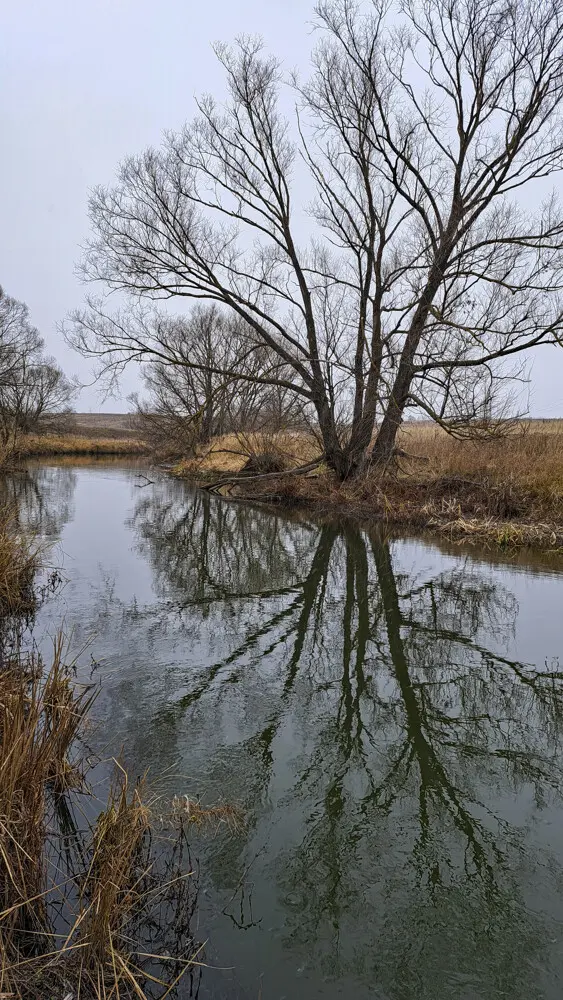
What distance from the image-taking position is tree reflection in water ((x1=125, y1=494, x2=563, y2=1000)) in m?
2.70

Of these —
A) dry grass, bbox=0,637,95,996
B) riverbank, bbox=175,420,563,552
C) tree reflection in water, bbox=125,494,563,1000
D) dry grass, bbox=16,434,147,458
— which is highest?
dry grass, bbox=16,434,147,458

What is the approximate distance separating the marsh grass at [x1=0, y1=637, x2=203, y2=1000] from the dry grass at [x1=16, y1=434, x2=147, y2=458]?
35.5 metres

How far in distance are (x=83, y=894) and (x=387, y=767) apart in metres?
2.27

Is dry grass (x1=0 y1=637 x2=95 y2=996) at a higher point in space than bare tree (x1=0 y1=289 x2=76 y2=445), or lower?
lower

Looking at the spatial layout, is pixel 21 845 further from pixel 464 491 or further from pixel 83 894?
pixel 464 491

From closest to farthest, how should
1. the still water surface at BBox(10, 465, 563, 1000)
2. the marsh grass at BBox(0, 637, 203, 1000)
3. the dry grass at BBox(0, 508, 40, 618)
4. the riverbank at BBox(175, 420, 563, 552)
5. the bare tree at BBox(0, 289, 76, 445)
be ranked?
1. the marsh grass at BBox(0, 637, 203, 1000)
2. the still water surface at BBox(10, 465, 563, 1000)
3. the dry grass at BBox(0, 508, 40, 618)
4. the riverbank at BBox(175, 420, 563, 552)
5. the bare tree at BBox(0, 289, 76, 445)

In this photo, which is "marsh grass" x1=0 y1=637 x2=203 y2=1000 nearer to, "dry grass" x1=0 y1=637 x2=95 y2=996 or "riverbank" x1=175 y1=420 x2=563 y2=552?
"dry grass" x1=0 y1=637 x2=95 y2=996

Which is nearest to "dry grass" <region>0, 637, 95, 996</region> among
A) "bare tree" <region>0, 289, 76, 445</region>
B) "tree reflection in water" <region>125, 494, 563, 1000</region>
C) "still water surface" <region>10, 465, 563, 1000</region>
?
"still water surface" <region>10, 465, 563, 1000</region>

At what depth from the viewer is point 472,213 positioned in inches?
645

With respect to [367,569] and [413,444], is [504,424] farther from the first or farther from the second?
[367,569]

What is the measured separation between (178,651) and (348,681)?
1.79m

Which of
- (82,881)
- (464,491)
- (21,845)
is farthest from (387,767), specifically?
(464,491)

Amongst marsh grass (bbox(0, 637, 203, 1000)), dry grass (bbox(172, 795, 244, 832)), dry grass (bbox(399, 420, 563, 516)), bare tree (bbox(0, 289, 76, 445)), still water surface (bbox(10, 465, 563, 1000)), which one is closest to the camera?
marsh grass (bbox(0, 637, 203, 1000))

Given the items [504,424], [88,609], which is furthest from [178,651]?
[504,424]
